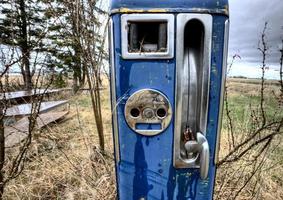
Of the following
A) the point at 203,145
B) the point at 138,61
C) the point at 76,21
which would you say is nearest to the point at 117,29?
the point at 138,61

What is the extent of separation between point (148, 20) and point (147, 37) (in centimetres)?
18

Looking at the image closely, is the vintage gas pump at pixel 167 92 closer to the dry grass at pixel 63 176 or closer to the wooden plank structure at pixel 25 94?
the wooden plank structure at pixel 25 94

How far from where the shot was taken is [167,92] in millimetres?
1747

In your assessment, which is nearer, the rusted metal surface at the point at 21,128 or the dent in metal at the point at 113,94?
the dent in metal at the point at 113,94

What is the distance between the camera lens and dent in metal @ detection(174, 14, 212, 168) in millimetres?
1709

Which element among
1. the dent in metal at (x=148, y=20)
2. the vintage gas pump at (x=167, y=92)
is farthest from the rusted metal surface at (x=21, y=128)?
the dent in metal at (x=148, y=20)

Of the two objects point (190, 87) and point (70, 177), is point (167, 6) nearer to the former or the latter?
point (190, 87)

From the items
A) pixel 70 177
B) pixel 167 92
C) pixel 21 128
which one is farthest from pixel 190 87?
pixel 21 128

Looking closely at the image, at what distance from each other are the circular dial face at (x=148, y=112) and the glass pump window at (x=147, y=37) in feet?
0.76

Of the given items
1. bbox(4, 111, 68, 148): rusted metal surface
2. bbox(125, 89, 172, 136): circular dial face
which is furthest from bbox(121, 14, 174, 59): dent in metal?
bbox(4, 111, 68, 148): rusted metal surface

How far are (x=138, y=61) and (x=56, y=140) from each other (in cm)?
286

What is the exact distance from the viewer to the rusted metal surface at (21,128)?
436 cm

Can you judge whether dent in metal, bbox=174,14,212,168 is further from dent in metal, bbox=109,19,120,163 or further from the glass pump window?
dent in metal, bbox=109,19,120,163

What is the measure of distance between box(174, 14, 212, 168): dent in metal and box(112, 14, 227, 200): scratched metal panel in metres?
0.03
